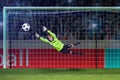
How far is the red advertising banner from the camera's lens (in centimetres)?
1493

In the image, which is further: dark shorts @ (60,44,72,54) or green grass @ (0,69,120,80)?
dark shorts @ (60,44,72,54)

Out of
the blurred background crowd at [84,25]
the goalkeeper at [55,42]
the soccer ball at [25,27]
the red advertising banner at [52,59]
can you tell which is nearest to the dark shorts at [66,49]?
the goalkeeper at [55,42]

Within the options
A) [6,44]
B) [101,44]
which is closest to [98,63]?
[101,44]

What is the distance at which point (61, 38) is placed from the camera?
15023mm

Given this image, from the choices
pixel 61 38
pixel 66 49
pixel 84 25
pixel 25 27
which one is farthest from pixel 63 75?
pixel 84 25

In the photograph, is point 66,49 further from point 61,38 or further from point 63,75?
point 63,75

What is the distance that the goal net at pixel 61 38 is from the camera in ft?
49.0

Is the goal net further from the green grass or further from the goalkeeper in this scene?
the green grass

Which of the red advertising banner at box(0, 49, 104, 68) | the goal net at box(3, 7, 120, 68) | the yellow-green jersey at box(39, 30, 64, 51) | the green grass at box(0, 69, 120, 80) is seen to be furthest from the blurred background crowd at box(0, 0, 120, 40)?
the green grass at box(0, 69, 120, 80)

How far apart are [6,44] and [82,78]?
13.2 feet

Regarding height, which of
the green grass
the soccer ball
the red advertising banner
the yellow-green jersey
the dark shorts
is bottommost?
the green grass

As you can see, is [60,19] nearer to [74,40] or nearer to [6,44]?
[74,40]

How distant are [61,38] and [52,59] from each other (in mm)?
709

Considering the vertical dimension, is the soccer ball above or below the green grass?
above
